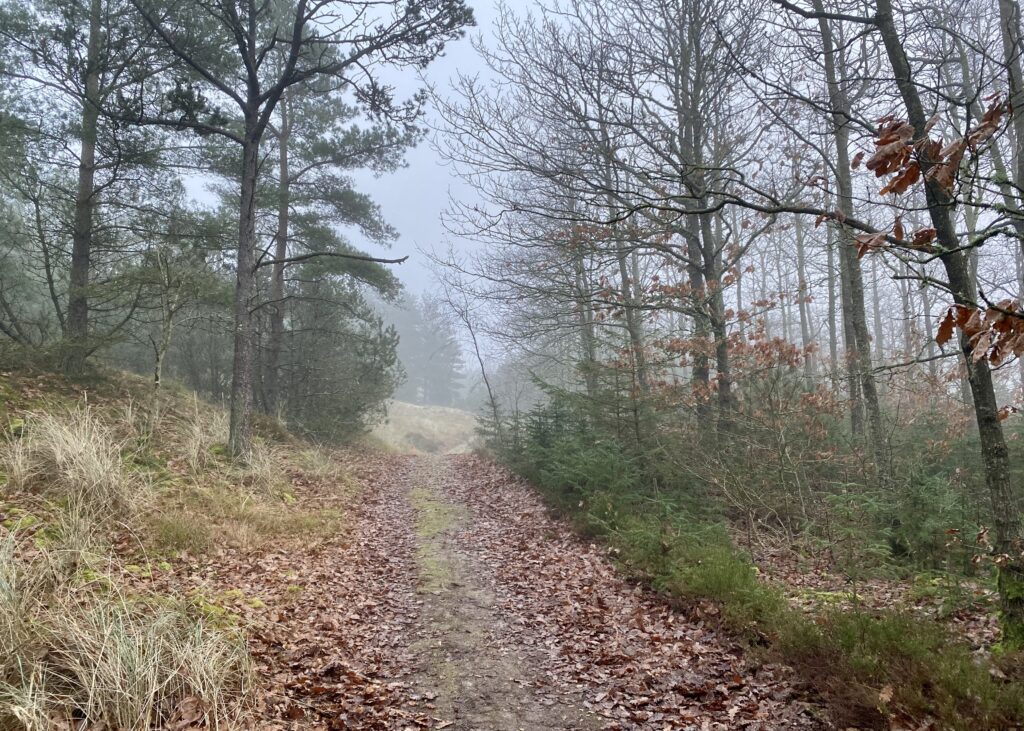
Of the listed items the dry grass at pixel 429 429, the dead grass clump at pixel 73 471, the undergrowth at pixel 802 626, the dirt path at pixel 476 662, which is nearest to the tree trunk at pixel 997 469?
the undergrowth at pixel 802 626

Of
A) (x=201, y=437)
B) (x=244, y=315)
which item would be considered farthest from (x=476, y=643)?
(x=244, y=315)

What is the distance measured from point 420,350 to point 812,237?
52510 millimetres

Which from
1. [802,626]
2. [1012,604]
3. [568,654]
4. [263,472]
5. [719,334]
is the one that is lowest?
[568,654]

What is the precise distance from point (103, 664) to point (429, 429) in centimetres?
3201

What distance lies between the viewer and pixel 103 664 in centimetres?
317

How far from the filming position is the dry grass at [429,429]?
3059cm

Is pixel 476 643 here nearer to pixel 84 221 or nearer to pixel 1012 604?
pixel 1012 604

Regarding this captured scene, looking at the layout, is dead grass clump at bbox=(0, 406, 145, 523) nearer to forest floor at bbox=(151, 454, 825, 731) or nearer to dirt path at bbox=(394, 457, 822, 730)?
forest floor at bbox=(151, 454, 825, 731)

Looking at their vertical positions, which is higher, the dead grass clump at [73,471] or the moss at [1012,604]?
the dead grass clump at [73,471]

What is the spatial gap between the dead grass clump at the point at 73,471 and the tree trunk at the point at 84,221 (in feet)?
11.9

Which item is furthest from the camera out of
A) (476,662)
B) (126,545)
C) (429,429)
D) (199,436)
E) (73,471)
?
(429,429)

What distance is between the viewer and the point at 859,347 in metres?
9.19

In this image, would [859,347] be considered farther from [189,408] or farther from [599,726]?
[189,408]

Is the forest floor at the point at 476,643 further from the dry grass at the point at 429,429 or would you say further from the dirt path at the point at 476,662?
the dry grass at the point at 429,429
